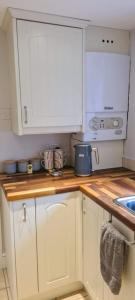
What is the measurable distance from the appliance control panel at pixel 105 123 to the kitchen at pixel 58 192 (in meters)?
0.12

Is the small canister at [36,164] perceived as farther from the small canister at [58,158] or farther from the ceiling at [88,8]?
the ceiling at [88,8]

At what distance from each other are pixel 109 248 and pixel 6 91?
1416 millimetres

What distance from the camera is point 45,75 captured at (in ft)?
5.65

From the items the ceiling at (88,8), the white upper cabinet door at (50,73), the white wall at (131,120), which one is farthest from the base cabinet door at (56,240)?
the ceiling at (88,8)

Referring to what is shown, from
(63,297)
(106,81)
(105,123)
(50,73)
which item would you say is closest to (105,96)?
(106,81)

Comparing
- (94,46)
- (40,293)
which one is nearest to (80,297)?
(40,293)

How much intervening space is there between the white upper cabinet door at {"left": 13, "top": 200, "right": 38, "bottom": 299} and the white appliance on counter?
80 centimetres

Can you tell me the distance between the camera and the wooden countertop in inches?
54.2

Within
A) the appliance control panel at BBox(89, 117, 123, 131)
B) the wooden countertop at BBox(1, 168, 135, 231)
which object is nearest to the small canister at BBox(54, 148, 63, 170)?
the wooden countertop at BBox(1, 168, 135, 231)

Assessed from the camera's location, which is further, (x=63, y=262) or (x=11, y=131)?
(x=11, y=131)

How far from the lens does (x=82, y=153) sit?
6.22 feet

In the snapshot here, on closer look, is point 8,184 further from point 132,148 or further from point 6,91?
point 132,148

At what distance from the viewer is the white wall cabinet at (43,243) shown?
5.04ft

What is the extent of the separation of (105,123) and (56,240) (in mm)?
1028
